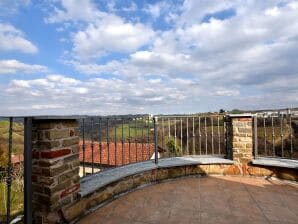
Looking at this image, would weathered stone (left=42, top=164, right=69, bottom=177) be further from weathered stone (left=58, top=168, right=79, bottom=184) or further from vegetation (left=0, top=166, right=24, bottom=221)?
vegetation (left=0, top=166, right=24, bottom=221)

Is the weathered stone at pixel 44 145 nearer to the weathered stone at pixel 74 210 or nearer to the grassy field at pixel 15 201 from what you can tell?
the weathered stone at pixel 74 210

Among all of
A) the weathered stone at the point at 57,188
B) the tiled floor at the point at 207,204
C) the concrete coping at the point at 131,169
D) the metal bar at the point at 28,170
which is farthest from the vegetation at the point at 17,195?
the tiled floor at the point at 207,204

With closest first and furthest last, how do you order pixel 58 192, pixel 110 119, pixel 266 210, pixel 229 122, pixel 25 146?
pixel 25 146
pixel 58 192
pixel 266 210
pixel 110 119
pixel 229 122

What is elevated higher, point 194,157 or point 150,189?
point 194,157

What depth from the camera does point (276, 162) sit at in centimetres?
423

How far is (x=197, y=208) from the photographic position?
299 centimetres

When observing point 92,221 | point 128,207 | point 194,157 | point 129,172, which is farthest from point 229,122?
point 92,221

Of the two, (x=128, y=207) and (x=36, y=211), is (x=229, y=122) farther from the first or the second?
(x=36, y=211)

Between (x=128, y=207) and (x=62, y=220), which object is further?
(x=128, y=207)

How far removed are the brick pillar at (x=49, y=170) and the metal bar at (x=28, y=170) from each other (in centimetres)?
7

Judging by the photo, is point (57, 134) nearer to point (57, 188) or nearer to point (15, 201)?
point (57, 188)

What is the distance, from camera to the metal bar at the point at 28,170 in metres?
2.13

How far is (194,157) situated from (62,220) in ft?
9.68

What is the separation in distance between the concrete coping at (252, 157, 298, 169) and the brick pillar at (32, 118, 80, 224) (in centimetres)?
338
